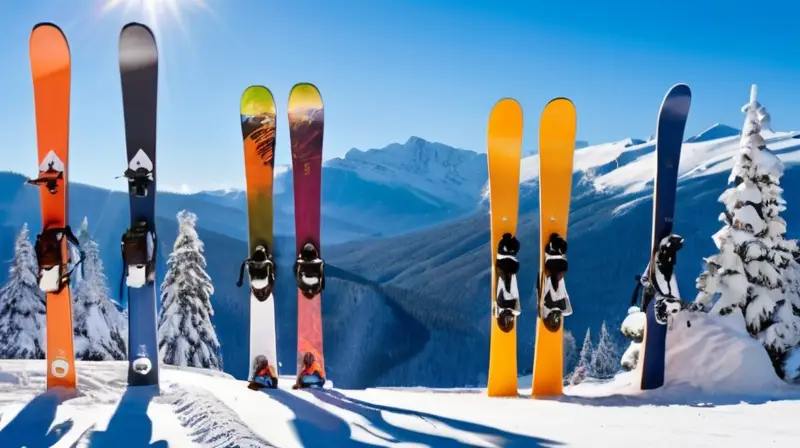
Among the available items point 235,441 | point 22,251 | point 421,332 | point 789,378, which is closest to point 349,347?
point 421,332

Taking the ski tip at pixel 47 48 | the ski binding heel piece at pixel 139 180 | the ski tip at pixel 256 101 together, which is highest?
the ski tip at pixel 47 48

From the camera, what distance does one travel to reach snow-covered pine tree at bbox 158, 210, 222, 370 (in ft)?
48.2

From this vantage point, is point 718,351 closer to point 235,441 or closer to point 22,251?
point 235,441

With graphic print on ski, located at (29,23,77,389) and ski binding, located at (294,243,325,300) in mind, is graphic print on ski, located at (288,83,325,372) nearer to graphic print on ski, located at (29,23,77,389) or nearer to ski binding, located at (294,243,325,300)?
ski binding, located at (294,243,325,300)

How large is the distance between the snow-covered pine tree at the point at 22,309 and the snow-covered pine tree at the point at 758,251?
14538 millimetres

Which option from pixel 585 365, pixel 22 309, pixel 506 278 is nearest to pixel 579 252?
pixel 585 365

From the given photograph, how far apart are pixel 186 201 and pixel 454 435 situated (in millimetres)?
121737

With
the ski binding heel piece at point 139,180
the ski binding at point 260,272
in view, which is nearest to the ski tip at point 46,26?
the ski binding heel piece at point 139,180

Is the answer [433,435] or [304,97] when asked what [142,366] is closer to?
[304,97]

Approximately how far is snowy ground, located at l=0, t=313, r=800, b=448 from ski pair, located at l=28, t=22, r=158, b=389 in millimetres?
516

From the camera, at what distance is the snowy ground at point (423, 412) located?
4.71 metres

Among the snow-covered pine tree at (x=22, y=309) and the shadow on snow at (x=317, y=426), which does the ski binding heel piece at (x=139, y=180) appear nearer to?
the shadow on snow at (x=317, y=426)

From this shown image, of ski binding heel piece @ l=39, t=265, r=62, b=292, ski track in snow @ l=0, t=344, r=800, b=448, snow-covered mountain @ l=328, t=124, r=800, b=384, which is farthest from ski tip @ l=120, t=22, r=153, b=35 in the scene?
snow-covered mountain @ l=328, t=124, r=800, b=384

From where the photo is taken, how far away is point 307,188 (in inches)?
322
